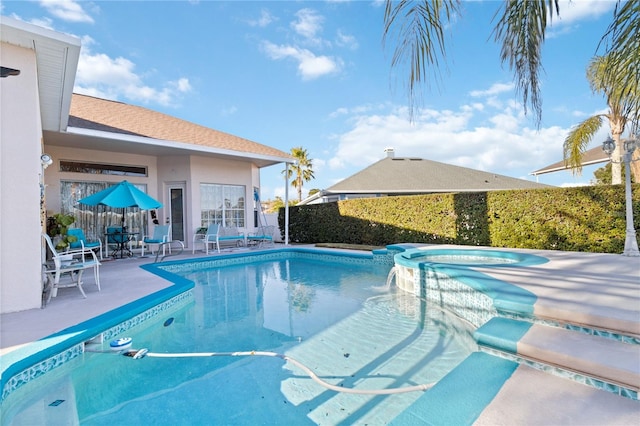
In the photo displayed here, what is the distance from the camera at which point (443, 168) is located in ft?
77.3

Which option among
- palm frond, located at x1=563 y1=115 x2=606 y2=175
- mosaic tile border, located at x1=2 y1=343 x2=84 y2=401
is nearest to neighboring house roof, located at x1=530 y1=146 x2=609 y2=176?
palm frond, located at x1=563 y1=115 x2=606 y2=175

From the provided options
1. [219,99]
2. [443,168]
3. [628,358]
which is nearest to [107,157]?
[219,99]

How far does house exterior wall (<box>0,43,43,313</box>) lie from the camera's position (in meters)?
4.80

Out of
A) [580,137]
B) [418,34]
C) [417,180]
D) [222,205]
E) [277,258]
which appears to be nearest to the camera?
[418,34]

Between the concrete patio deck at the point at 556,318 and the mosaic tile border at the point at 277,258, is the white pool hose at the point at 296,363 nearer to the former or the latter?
the concrete patio deck at the point at 556,318

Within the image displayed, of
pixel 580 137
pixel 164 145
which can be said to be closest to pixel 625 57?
pixel 164 145

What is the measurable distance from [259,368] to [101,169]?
453 inches

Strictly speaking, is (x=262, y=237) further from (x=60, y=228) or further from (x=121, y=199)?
(x=60, y=228)

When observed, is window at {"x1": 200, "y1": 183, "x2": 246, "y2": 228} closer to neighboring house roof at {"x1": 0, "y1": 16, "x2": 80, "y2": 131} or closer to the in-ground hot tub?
neighboring house roof at {"x1": 0, "y1": 16, "x2": 80, "y2": 131}

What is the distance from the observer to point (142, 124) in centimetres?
1185

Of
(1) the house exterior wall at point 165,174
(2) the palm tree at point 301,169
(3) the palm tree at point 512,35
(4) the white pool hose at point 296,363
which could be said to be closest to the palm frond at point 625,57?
(3) the palm tree at point 512,35

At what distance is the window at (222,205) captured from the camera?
13.8 meters

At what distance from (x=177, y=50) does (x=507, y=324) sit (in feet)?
47.9

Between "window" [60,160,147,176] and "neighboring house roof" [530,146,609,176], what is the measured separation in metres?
21.3
